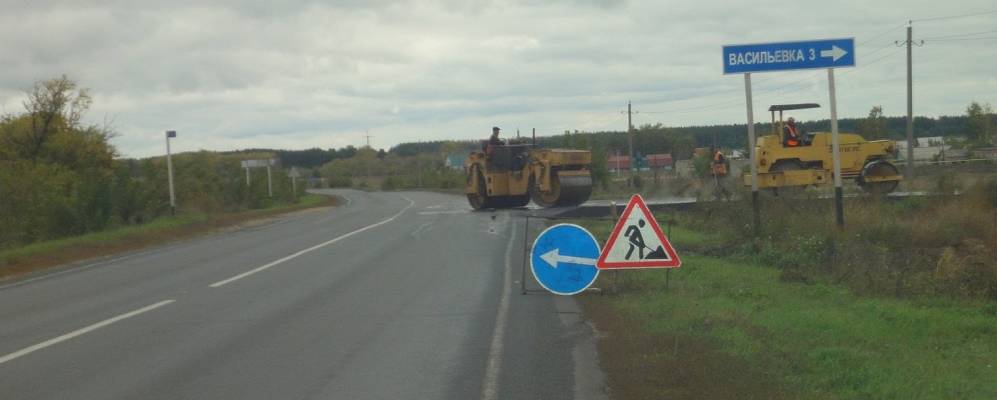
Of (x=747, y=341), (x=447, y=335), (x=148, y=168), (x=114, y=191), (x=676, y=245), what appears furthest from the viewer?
(x=148, y=168)

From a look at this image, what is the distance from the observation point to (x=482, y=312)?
11914 millimetres

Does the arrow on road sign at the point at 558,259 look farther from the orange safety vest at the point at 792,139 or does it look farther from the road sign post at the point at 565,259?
the orange safety vest at the point at 792,139

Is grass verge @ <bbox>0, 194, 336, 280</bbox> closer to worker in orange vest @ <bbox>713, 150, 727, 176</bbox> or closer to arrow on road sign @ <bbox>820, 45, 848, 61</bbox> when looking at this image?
arrow on road sign @ <bbox>820, 45, 848, 61</bbox>

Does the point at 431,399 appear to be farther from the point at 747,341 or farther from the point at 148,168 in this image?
the point at 148,168

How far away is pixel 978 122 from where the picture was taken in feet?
223

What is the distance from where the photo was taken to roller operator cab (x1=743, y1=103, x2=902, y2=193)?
29.4m

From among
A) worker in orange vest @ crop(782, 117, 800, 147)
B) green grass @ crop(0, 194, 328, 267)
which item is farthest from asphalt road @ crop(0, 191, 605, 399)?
worker in orange vest @ crop(782, 117, 800, 147)

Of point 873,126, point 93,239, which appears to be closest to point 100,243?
point 93,239

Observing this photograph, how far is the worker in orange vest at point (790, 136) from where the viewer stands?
97.1 ft

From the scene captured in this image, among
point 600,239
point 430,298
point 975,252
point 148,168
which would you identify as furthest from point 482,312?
point 148,168

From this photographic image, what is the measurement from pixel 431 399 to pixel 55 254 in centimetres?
1907

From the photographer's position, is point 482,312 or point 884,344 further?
point 482,312

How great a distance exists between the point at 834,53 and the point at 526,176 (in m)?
18.1

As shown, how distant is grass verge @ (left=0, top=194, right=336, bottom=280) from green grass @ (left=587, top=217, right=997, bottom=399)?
13.4 meters
